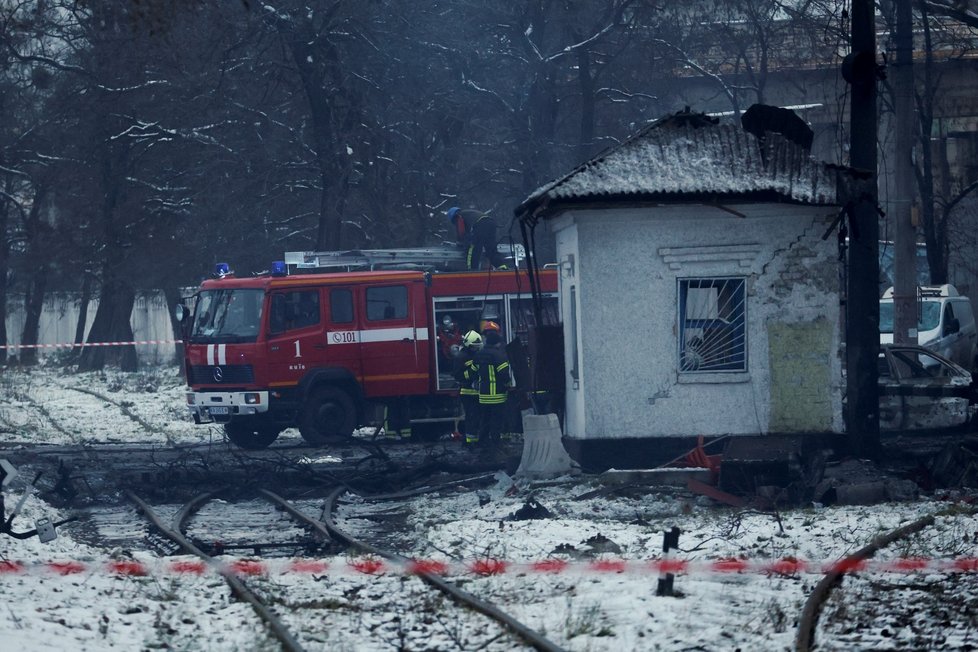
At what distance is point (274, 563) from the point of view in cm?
1092

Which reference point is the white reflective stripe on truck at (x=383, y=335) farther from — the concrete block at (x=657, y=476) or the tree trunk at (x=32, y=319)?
the tree trunk at (x=32, y=319)

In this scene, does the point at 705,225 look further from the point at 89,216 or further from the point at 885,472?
the point at 89,216

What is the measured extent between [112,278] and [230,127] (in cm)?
826

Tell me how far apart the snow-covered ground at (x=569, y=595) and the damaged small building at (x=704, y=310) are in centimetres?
263

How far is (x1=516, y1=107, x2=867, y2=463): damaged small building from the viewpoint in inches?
637

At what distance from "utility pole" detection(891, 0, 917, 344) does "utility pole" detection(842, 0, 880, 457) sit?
193 inches

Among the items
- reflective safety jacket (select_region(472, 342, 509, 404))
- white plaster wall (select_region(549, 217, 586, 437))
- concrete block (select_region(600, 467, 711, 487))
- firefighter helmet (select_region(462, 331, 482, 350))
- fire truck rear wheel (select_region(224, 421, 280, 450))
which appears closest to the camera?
concrete block (select_region(600, 467, 711, 487))

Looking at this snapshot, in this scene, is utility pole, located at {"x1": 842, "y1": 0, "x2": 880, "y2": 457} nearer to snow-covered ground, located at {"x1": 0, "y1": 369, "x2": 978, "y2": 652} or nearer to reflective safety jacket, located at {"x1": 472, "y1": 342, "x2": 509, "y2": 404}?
snow-covered ground, located at {"x1": 0, "y1": 369, "x2": 978, "y2": 652}

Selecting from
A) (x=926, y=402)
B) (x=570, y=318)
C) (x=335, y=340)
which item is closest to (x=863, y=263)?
(x=926, y=402)

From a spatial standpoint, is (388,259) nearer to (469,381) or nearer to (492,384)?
(469,381)

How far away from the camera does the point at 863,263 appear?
16188mm

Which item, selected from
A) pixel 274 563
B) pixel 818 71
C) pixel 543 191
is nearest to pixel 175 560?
pixel 274 563

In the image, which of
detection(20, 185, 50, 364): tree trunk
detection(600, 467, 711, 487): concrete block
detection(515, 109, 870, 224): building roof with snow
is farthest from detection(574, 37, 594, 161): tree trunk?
detection(20, 185, 50, 364): tree trunk

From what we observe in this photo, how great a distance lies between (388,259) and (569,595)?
12.9m
